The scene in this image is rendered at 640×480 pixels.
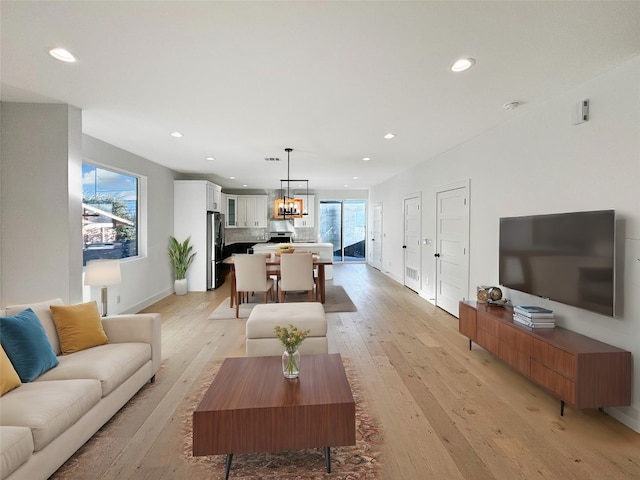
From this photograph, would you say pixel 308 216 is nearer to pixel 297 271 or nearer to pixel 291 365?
pixel 297 271

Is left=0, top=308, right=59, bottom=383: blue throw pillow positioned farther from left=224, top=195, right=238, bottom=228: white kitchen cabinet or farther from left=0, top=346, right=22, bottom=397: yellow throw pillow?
left=224, top=195, right=238, bottom=228: white kitchen cabinet

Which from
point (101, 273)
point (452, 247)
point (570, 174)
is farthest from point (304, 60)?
point (452, 247)

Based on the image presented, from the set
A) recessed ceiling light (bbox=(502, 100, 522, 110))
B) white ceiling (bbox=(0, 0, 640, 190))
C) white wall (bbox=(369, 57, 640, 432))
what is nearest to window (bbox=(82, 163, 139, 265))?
white ceiling (bbox=(0, 0, 640, 190))

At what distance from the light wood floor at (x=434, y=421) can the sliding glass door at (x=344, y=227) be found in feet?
23.3

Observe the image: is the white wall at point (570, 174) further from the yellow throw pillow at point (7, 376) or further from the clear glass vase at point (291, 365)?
the yellow throw pillow at point (7, 376)

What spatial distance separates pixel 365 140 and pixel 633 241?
9.83ft

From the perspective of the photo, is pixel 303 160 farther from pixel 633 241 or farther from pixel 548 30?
pixel 633 241

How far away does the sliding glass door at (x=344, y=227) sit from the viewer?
36.0 feet

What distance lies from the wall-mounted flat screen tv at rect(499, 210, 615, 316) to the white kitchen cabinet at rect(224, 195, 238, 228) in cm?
778

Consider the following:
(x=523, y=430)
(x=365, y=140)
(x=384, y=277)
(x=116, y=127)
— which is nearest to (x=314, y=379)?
(x=523, y=430)

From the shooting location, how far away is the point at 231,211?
973 cm

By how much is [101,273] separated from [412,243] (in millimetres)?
5464

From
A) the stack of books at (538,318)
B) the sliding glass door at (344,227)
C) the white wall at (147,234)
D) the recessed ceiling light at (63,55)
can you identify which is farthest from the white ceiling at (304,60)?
the sliding glass door at (344,227)

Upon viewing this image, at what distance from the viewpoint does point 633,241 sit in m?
2.23
